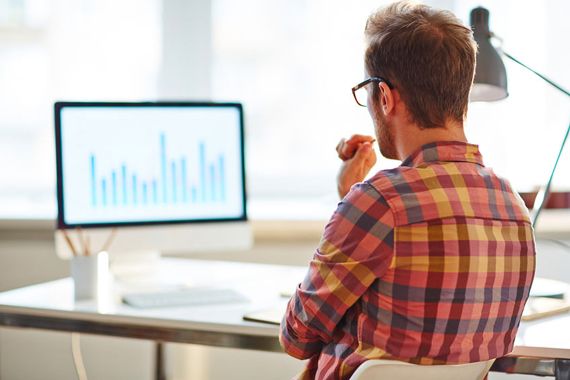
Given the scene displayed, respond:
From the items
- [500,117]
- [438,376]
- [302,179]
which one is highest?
[500,117]

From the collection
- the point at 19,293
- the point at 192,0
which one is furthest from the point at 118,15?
the point at 19,293

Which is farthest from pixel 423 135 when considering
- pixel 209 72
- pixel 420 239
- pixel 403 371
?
pixel 209 72

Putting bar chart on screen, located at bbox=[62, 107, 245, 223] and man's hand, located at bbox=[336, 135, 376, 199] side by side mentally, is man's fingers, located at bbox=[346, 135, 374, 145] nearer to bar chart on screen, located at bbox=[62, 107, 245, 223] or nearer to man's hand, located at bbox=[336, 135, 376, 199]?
man's hand, located at bbox=[336, 135, 376, 199]

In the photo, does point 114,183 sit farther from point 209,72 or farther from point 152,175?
point 209,72

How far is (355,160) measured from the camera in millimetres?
1781

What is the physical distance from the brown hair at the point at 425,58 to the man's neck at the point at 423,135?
0.01m

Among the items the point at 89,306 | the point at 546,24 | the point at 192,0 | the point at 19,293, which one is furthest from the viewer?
the point at 192,0

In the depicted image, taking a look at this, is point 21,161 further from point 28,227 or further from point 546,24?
point 546,24

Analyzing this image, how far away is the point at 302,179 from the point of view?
120 inches

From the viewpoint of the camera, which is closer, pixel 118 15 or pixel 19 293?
pixel 19 293

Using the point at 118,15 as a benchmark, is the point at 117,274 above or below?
below

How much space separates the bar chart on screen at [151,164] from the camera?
202cm

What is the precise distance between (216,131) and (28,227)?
1.02 meters

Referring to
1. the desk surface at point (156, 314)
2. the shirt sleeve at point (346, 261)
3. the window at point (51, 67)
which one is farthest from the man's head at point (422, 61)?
the window at point (51, 67)
